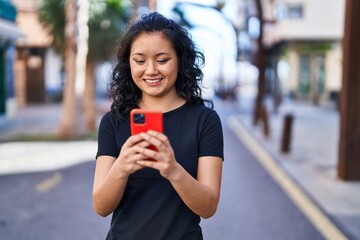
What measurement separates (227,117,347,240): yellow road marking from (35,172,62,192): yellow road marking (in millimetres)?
3283

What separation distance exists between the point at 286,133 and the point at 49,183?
5.34m

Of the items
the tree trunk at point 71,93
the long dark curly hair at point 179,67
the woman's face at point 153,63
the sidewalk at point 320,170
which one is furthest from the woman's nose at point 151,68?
the tree trunk at point 71,93

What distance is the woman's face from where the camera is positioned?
1.98 metres

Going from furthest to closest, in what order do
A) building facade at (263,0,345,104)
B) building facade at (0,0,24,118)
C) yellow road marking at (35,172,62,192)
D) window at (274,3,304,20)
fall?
window at (274,3,304,20) → building facade at (263,0,345,104) → building facade at (0,0,24,118) → yellow road marking at (35,172,62,192)

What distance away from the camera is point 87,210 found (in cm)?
645

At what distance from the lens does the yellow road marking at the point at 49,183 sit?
25.3 ft

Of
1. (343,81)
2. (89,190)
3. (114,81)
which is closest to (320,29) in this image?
(343,81)

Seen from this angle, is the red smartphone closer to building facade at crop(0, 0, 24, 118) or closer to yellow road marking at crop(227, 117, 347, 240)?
yellow road marking at crop(227, 117, 347, 240)

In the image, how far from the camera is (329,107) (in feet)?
99.8

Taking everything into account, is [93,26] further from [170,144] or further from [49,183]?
[170,144]

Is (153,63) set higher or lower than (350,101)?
higher

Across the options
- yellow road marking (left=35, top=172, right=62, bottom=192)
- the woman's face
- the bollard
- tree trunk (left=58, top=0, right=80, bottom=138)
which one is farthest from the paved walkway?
the woman's face

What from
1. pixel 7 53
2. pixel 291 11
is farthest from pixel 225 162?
pixel 291 11

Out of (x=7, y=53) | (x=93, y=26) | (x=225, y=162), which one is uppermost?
(x=93, y=26)
